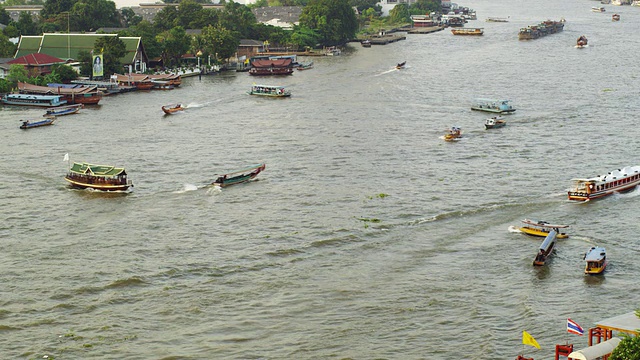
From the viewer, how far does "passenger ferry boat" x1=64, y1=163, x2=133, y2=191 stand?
28.9 metres

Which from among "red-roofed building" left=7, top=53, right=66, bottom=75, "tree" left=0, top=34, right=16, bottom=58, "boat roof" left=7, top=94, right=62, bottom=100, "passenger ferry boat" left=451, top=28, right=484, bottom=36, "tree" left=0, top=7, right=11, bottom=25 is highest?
"tree" left=0, top=7, right=11, bottom=25

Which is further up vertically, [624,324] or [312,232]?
[624,324]

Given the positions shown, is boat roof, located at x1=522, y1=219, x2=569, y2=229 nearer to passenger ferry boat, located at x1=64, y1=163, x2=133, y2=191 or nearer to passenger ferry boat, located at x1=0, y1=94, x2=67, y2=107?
passenger ferry boat, located at x1=64, y1=163, x2=133, y2=191

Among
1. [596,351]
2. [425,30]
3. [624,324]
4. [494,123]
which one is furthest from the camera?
[425,30]

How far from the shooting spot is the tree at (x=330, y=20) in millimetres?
77875

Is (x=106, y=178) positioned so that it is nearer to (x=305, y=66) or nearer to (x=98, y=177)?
(x=98, y=177)

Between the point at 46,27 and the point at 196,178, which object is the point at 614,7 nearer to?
the point at 46,27

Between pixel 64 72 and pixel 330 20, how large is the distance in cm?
3259

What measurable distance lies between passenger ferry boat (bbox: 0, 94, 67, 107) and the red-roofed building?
5767 millimetres

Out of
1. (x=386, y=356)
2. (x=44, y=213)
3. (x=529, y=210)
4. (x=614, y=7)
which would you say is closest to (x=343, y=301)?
(x=386, y=356)

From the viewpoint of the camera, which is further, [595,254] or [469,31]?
[469,31]

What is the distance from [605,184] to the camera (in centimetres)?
2783

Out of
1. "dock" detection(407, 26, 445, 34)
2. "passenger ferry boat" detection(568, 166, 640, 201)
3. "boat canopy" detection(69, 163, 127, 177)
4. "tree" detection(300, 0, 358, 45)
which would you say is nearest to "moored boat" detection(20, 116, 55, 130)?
"boat canopy" detection(69, 163, 127, 177)

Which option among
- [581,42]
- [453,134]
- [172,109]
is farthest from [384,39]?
[453,134]
